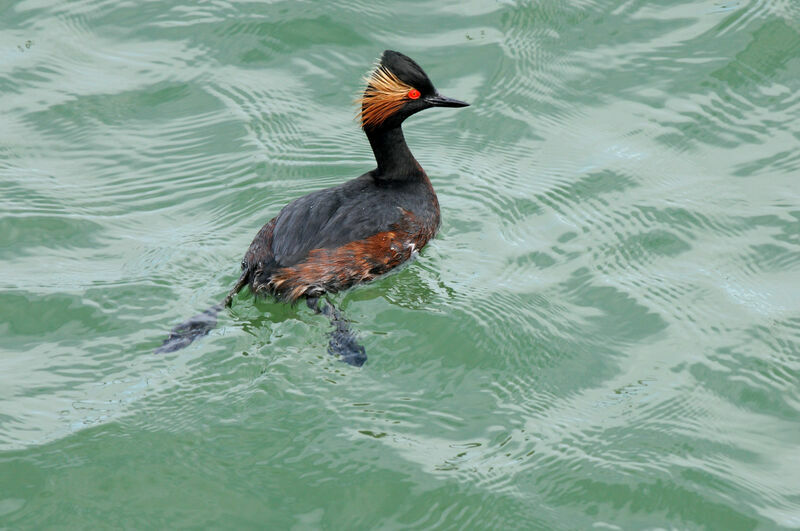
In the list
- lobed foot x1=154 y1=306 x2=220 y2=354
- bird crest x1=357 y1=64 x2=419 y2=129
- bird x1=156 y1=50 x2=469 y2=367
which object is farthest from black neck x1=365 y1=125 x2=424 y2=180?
lobed foot x1=154 y1=306 x2=220 y2=354

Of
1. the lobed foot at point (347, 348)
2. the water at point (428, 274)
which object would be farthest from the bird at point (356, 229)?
the water at point (428, 274)

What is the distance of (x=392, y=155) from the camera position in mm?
7941

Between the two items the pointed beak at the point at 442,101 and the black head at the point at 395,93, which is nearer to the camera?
the black head at the point at 395,93

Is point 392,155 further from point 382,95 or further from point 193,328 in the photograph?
point 193,328

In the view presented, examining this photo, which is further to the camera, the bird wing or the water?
the bird wing

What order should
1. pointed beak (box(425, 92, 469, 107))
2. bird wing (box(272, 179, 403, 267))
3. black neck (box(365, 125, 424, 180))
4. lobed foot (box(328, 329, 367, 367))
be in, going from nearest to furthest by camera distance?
lobed foot (box(328, 329, 367, 367)) → bird wing (box(272, 179, 403, 267)) → pointed beak (box(425, 92, 469, 107)) → black neck (box(365, 125, 424, 180))

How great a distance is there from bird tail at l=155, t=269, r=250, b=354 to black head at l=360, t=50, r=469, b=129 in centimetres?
174

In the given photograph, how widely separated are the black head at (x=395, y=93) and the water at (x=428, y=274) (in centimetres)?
80

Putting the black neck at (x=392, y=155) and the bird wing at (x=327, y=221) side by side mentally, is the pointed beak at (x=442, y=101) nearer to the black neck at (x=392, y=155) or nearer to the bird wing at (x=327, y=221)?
the black neck at (x=392, y=155)

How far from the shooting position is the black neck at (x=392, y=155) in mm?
7930

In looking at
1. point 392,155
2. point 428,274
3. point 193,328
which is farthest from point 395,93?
point 193,328

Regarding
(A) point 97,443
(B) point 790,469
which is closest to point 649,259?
(B) point 790,469

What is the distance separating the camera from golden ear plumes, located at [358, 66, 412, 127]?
7.69 meters

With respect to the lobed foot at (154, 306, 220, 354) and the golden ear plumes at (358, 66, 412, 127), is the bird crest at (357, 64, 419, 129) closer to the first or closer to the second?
the golden ear plumes at (358, 66, 412, 127)
